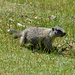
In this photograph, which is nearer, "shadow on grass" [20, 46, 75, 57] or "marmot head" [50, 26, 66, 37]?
"shadow on grass" [20, 46, 75, 57]

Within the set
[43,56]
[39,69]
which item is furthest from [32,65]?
[43,56]

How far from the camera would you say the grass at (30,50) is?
8.80 m

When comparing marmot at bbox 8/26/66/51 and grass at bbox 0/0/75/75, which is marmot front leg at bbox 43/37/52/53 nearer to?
marmot at bbox 8/26/66/51

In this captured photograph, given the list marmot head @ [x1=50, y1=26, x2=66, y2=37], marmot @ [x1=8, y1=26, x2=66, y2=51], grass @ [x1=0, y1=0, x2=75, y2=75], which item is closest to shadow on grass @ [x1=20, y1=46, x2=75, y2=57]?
grass @ [x1=0, y1=0, x2=75, y2=75]

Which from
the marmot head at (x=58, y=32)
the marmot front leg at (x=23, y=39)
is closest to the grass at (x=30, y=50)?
the marmot front leg at (x=23, y=39)

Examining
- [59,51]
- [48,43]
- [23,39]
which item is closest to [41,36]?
[48,43]

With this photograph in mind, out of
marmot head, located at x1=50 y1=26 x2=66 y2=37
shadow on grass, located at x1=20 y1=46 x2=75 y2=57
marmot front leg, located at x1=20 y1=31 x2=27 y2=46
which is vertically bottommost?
shadow on grass, located at x1=20 y1=46 x2=75 y2=57

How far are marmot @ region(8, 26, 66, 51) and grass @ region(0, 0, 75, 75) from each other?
12.6 inches

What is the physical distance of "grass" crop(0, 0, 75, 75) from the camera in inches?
346

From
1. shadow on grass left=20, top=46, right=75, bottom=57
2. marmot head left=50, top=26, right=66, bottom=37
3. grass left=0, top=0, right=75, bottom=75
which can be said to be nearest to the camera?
grass left=0, top=0, right=75, bottom=75

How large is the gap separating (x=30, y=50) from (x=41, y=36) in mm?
581

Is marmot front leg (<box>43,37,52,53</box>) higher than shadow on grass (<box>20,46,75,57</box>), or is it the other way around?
marmot front leg (<box>43,37,52,53</box>)

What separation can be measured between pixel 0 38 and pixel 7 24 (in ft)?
4.85

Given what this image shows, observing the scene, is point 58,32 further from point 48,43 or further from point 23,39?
point 23,39
